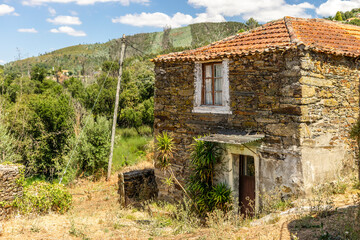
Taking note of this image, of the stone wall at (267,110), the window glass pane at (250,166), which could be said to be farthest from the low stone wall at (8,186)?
the window glass pane at (250,166)

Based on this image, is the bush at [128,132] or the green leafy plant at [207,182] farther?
the bush at [128,132]

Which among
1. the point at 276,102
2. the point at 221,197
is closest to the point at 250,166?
the point at 221,197

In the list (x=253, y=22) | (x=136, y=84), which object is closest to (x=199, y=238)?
(x=136, y=84)

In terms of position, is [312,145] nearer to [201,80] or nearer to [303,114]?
[303,114]

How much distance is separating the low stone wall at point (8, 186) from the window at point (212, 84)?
6021 mm

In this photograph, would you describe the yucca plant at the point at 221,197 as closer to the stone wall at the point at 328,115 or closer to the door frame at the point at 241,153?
the door frame at the point at 241,153

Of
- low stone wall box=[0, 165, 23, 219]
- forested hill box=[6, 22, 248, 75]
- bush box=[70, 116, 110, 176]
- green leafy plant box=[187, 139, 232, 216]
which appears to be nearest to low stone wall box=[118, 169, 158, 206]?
green leafy plant box=[187, 139, 232, 216]

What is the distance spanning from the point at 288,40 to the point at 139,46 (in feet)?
186

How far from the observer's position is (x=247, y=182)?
8.71 meters

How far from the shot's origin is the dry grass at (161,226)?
5590 millimetres

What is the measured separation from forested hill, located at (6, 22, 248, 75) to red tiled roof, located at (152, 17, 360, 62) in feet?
111

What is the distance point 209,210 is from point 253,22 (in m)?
22.0

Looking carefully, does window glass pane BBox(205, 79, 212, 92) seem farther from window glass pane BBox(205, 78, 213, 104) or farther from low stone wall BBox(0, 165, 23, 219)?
low stone wall BBox(0, 165, 23, 219)

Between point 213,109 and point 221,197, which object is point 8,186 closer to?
point 221,197
